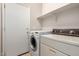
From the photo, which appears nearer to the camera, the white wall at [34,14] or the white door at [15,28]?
the white door at [15,28]

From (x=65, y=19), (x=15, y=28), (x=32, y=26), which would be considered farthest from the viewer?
(x=32, y=26)

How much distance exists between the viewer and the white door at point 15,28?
104 inches

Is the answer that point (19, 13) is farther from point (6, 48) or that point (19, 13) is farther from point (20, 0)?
point (20, 0)

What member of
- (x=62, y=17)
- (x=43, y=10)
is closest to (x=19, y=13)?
(x=43, y=10)

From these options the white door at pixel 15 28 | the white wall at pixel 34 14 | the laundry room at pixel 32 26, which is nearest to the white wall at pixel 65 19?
the laundry room at pixel 32 26

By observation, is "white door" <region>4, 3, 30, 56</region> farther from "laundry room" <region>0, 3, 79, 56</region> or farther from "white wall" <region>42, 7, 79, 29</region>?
"white wall" <region>42, 7, 79, 29</region>

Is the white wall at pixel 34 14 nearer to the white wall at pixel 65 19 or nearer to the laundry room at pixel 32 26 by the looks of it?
the laundry room at pixel 32 26

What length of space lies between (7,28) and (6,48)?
1.96 feet

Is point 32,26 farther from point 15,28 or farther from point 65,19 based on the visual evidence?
point 65,19

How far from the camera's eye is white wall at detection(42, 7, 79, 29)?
1998mm

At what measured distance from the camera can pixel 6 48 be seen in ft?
8.58

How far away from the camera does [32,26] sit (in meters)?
3.64

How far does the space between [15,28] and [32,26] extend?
943 mm

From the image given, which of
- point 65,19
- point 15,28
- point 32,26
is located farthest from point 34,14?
point 65,19
